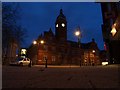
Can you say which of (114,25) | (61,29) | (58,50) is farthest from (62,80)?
(61,29)

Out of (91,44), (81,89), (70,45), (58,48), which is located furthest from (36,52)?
(81,89)

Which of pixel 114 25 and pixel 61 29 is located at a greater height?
pixel 61 29

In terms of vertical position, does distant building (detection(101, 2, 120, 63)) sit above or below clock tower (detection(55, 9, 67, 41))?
below

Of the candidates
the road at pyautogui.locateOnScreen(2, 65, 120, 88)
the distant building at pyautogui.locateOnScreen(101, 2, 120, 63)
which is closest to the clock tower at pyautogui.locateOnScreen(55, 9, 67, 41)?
the distant building at pyautogui.locateOnScreen(101, 2, 120, 63)

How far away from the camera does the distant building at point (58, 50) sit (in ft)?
227

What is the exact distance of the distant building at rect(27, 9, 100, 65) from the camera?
69.1m

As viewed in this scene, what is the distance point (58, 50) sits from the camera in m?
75.1

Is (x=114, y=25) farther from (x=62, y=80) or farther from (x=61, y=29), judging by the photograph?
(x=61, y=29)

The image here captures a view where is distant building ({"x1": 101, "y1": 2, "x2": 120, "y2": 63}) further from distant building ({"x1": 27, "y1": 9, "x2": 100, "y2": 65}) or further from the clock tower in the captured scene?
the clock tower

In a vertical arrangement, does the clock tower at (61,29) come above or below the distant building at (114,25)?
above

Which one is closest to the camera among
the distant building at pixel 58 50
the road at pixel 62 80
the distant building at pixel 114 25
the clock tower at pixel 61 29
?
the road at pixel 62 80

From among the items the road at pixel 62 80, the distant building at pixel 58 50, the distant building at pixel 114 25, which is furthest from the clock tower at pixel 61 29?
the road at pixel 62 80

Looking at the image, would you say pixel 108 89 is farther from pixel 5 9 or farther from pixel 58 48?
pixel 58 48

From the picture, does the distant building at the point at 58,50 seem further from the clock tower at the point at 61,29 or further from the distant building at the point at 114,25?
the distant building at the point at 114,25
